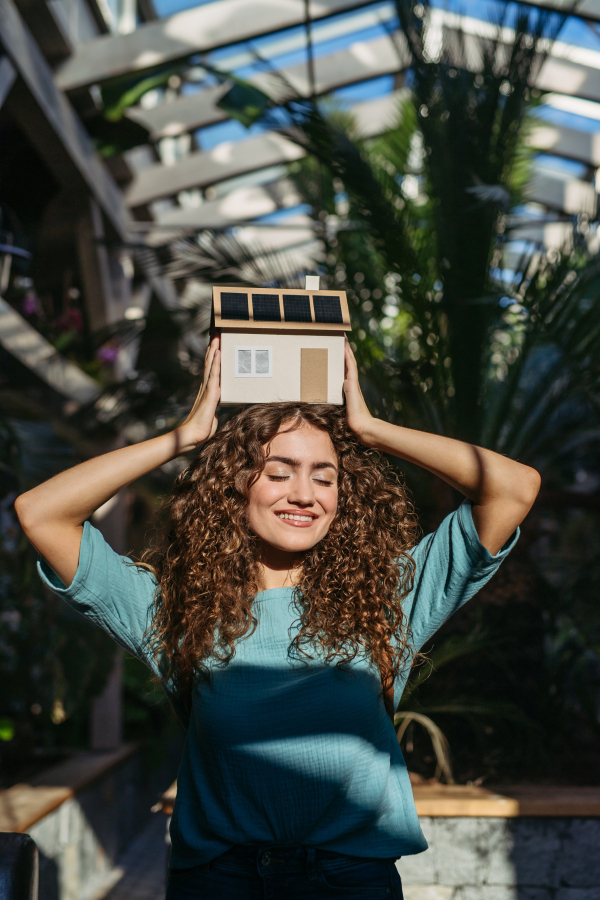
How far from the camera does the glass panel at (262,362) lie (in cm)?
147

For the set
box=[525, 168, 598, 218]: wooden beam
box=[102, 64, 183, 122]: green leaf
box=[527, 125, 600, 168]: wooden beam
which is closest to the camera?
box=[102, 64, 183, 122]: green leaf

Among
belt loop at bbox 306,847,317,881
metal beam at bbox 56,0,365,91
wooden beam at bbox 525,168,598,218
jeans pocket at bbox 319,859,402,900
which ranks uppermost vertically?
wooden beam at bbox 525,168,598,218

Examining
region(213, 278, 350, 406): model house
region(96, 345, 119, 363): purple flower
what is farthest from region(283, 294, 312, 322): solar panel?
region(96, 345, 119, 363): purple flower

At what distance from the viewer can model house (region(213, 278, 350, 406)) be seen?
57.2 inches

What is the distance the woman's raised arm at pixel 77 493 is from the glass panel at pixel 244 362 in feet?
0.36

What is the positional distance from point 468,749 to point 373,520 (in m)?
2.27

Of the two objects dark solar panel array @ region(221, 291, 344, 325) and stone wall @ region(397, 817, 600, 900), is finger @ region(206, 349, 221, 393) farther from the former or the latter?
stone wall @ region(397, 817, 600, 900)

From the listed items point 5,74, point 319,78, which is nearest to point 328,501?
point 5,74

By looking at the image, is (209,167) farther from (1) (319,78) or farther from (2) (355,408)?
(2) (355,408)

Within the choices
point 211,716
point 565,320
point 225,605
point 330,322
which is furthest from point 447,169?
point 211,716

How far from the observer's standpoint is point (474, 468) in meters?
1.41

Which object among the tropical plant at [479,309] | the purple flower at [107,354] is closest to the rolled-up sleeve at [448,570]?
the tropical plant at [479,309]

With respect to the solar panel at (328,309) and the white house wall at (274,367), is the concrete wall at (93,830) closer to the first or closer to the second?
the white house wall at (274,367)

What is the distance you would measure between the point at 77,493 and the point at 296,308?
22.1 inches
